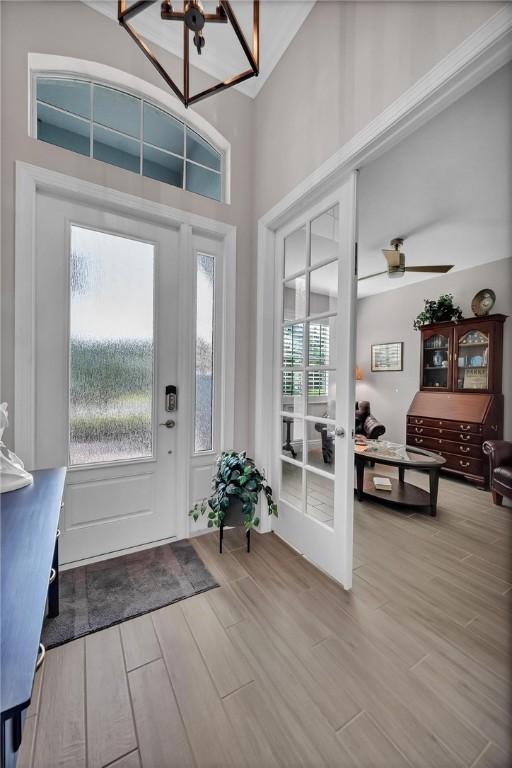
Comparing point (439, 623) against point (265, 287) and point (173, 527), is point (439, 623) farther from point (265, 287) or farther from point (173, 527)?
point (265, 287)

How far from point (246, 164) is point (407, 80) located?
147 cm

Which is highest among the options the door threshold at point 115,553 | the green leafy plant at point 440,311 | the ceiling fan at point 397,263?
the ceiling fan at point 397,263

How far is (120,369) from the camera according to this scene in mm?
2143

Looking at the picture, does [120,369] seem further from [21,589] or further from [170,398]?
[21,589]

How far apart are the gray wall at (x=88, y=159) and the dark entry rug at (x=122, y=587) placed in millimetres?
924

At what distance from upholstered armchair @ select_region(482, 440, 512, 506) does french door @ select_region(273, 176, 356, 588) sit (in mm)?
2198

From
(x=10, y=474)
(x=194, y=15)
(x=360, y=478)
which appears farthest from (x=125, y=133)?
(x=360, y=478)

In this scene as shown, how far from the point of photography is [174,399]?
2.29 metres

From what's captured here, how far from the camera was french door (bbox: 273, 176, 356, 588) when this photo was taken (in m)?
1.82

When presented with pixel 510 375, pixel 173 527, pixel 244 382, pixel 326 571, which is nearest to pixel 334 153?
pixel 244 382

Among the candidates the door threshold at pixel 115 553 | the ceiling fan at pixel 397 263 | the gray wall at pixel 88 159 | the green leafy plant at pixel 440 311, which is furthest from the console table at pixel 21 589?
the green leafy plant at pixel 440 311

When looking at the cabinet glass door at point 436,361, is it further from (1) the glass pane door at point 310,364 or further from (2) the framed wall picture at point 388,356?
(1) the glass pane door at point 310,364

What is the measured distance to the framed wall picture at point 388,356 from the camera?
5.44m

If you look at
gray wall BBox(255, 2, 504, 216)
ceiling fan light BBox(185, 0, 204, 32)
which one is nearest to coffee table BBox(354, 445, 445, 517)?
gray wall BBox(255, 2, 504, 216)
